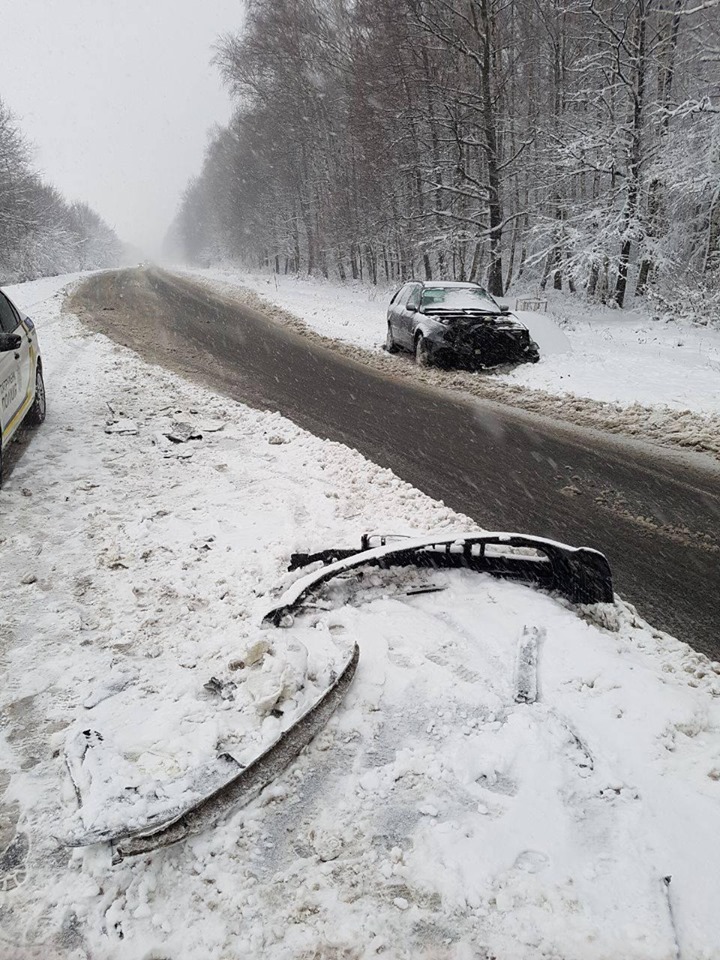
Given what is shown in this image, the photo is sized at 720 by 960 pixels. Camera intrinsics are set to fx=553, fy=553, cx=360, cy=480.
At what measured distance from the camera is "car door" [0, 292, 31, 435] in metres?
5.35

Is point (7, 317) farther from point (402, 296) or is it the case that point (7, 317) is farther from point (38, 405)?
point (402, 296)

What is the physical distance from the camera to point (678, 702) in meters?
2.61

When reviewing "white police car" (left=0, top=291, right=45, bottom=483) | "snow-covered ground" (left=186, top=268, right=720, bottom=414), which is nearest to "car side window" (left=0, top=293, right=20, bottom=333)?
"white police car" (left=0, top=291, right=45, bottom=483)

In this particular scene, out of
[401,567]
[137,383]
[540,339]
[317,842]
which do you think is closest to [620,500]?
[401,567]

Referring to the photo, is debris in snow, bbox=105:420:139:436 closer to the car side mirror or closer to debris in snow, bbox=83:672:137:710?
the car side mirror

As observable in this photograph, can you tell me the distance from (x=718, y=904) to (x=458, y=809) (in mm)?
862

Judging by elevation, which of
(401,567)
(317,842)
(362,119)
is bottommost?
(317,842)

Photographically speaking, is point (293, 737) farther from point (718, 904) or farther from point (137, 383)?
point (137, 383)

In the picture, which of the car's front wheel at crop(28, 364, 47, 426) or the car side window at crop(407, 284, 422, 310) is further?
the car side window at crop(407, 284, 422, 310)

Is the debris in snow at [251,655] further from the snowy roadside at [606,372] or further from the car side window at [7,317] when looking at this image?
the snowy roadside at [606,372]

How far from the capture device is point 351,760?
2416 mm

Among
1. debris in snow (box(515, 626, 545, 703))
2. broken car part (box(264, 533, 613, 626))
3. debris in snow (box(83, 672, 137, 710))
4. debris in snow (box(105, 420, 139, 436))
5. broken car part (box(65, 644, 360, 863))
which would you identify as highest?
debris in snow (box(105, 420, 139, 436))

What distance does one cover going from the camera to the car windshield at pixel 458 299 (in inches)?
445

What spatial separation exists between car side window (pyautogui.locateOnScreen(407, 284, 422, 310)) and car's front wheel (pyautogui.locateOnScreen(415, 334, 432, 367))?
1.03 meters
